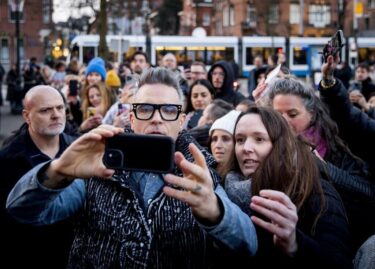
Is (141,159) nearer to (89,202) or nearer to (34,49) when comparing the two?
(89,202)

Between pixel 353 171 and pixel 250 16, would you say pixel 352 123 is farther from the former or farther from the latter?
pixel 250 16

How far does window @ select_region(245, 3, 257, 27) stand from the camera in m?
66.7

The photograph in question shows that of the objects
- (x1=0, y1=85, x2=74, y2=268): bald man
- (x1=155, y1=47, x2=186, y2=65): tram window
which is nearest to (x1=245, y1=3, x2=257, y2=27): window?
(x1=155, y1=47, x2=186, y2=65): tram window

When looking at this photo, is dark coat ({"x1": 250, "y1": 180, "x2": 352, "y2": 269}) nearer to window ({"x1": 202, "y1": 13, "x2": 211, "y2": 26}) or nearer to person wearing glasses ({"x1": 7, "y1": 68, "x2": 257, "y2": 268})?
person wearing glasses ({"x1": 7, "y1": 68, "x2": 257, "y2": 268})

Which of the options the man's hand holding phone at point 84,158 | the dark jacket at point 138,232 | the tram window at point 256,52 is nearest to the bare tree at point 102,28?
the tram window at point 256,52

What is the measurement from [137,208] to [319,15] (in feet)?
220

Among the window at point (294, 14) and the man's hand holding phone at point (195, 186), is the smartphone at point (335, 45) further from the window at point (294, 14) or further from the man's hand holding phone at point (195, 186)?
the window at point (294, 14)

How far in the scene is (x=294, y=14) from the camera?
6906 cm

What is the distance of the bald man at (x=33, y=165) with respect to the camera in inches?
166

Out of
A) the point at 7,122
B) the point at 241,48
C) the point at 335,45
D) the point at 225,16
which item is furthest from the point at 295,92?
the point at 225,16

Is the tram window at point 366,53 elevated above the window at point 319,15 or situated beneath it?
situated beneath

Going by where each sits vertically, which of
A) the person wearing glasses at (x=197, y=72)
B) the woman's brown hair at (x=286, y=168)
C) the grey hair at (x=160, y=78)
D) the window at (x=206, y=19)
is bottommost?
the woman's brown hair at (x=286, y=168)

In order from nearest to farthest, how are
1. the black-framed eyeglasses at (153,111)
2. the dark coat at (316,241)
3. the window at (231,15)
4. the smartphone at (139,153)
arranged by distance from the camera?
1. the smartphone at (139,153)
2. the dark coat at (316,241)
3. the black-framed eyeglasses at (153,111)
4. the window at (231,15)

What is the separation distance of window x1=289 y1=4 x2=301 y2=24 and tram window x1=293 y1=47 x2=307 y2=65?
25721 millimetres
